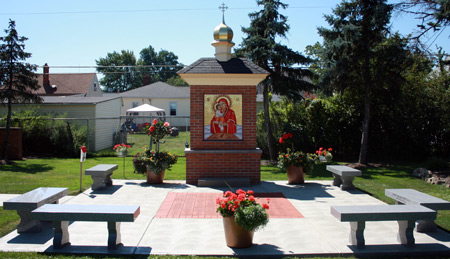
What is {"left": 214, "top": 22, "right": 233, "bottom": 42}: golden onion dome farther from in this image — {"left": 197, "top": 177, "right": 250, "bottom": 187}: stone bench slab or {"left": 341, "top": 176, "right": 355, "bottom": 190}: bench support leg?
{"left": 341, "top": 176, "right": 355, "bottom": 190}: bench support leg

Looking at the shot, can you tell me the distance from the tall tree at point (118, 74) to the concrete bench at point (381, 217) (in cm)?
6625

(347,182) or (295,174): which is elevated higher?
(295,174)

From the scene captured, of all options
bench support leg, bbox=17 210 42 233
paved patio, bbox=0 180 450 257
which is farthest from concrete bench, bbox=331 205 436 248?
bench support leg, bbox=17 210 42 233

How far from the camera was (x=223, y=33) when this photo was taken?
11.3 m

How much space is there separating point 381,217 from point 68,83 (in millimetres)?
35303

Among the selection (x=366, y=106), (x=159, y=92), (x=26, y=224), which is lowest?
(x=26, y=224)

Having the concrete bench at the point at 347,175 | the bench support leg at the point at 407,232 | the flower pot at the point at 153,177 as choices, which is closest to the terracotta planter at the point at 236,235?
the bench support leg at the point at 407,232

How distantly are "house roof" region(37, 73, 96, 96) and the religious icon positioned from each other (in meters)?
27.5

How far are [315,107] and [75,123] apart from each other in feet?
40.2

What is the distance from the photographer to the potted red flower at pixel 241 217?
17.9 feet

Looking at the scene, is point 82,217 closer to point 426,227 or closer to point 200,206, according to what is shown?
point 200,206

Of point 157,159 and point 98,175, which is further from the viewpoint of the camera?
point 157,159

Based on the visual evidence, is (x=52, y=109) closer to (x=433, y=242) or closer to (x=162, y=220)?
(x=162, y=220)

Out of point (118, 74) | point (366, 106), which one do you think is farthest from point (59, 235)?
point (118, 74)
